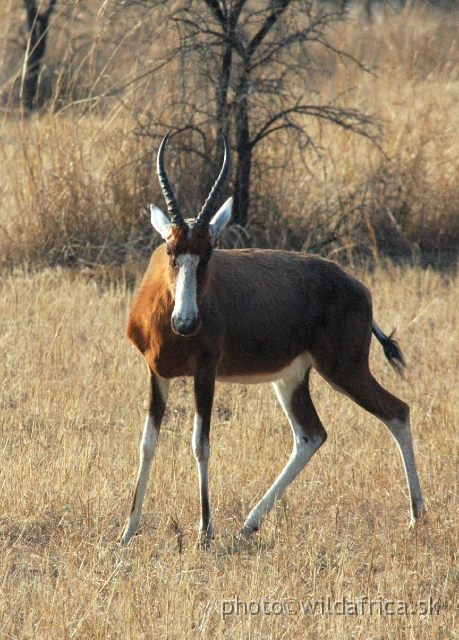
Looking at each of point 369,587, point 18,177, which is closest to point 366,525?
point 369,587

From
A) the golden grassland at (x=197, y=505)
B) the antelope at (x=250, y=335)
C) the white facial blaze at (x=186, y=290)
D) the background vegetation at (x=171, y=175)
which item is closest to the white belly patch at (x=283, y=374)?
the antelope at (x=250, y=335)

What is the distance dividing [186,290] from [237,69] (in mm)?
6847

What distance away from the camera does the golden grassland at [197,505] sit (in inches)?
170

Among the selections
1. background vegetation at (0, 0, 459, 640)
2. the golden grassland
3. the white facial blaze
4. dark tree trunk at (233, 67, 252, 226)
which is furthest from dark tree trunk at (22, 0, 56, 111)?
the white facial blaze

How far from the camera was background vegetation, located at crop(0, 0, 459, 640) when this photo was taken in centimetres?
455

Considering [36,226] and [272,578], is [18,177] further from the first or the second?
[272,578]

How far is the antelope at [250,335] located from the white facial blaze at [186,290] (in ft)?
0.05

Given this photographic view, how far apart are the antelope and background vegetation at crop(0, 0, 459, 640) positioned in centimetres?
38

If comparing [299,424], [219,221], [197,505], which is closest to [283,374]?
[299,424]

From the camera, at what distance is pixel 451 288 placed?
10.3m

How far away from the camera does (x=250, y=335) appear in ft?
18.3

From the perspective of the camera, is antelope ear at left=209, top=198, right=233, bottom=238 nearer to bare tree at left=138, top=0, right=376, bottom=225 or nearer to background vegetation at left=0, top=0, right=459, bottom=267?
background vegetation at left=0, top=0, right=459, bottom=267

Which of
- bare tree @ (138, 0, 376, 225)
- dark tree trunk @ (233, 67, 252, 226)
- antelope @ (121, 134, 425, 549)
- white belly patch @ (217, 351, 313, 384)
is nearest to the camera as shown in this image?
antelope @ (121, 134, 425, 549)

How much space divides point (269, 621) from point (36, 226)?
7.38m
